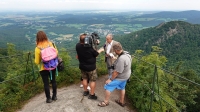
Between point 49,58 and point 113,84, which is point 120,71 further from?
point 49,58

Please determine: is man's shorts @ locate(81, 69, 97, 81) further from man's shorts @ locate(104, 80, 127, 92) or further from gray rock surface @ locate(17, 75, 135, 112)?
gray rock surface @ locate(17, 75, 135, 112)

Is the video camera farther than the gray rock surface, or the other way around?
the gray rock surface

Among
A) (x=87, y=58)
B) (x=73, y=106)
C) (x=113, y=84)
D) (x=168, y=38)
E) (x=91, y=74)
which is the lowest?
(x=168, y=38)

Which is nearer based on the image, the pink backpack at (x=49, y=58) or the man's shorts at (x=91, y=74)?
the pink backpack at (x=49, y=58)

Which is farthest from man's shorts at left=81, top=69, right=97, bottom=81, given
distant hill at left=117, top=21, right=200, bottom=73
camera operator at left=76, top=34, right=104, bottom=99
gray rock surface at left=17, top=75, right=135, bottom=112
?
distant hill at left=117, top=21, right=200, bottom=73

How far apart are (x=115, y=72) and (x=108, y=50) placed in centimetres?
162

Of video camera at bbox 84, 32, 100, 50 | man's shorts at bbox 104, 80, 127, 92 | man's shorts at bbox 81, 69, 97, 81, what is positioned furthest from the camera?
man's shorts at bbox 81, 69, 97, 81

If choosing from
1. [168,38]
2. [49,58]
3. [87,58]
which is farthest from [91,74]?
[168,38]

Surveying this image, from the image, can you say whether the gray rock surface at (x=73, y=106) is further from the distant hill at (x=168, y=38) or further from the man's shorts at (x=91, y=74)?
the distant hill at (x=168, y=38)

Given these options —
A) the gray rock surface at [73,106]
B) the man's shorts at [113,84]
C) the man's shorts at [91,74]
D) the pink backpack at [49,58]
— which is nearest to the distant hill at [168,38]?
the gray rock surface at [73,106]

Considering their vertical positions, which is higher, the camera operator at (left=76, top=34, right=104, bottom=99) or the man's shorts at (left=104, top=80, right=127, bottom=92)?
the camera operator at (left=76, top=34, right=104, bottom=99)

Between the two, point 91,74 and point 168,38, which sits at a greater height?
point 91,74

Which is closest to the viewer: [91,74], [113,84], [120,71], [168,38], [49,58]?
[120,71]

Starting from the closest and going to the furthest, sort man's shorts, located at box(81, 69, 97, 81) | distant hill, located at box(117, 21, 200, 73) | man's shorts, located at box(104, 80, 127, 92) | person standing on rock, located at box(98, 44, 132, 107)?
1. person standing on rock, located at box(98, 44, 132, 107)
2. man's shorts, located at box(104, 80, 127, 92)
3. man's shorts, located at box(81, 69, 97, 81)
4. distant hill, located at box(117, 21, 200, 73)
